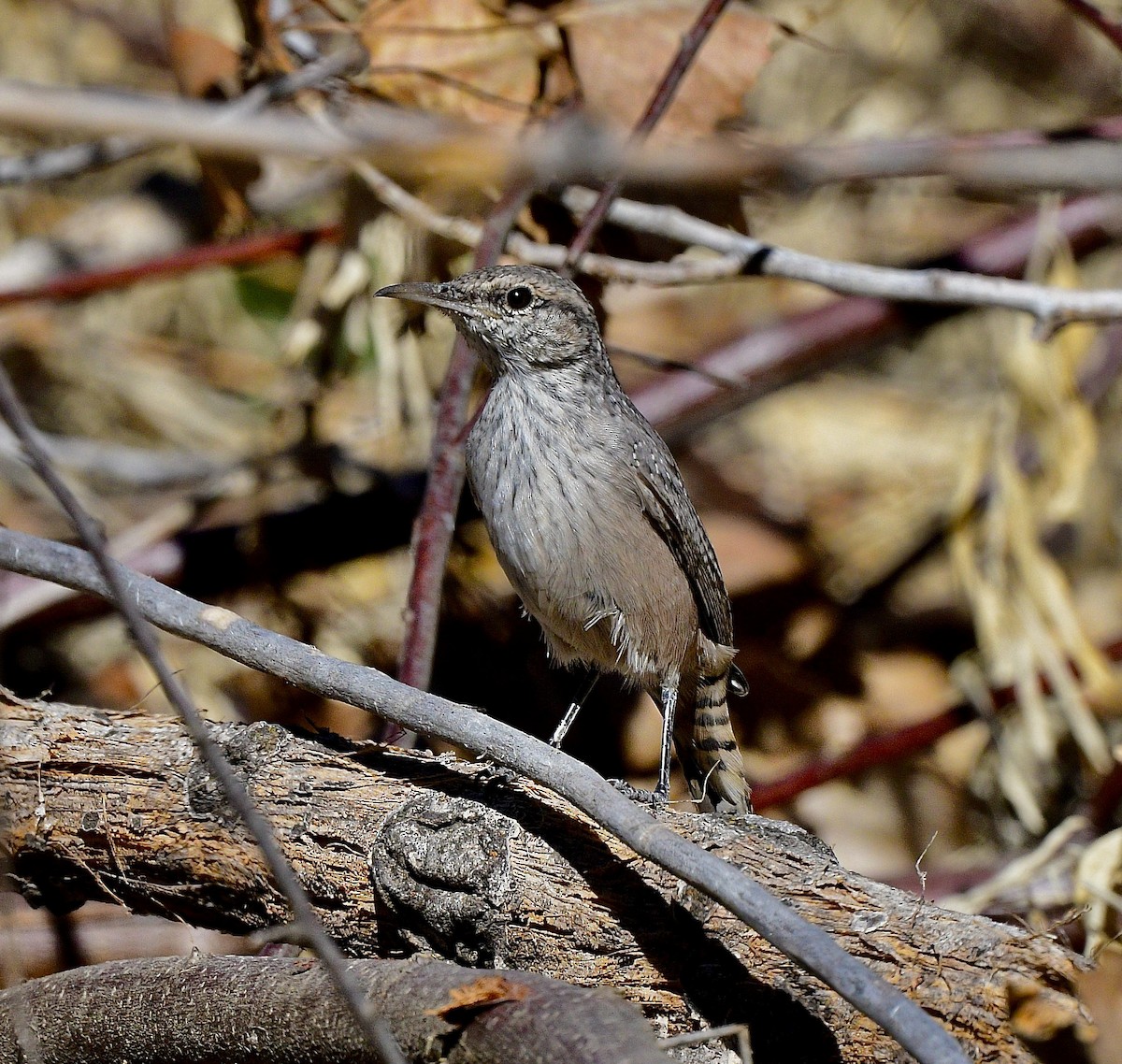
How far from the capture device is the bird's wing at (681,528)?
4.16m

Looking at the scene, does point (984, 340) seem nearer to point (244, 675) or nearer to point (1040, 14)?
point (1040, 14)

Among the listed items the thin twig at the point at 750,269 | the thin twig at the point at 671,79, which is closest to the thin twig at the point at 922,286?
the thin twig at the point at 750,269

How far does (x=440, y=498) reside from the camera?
4.35 metres

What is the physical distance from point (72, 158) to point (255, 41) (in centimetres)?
146

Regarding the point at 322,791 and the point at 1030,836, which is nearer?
the point at 322,791

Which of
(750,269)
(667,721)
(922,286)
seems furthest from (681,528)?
(922,286)

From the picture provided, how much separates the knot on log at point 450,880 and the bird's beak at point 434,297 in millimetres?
1839

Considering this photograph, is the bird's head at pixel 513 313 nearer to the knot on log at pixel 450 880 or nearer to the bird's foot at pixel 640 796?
the bird's foot at pixel 640 796

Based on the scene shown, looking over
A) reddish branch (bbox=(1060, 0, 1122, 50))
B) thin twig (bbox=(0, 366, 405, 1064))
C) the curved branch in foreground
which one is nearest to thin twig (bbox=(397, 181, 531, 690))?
the curved branch in foreground

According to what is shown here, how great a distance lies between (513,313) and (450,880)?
82.5 inches

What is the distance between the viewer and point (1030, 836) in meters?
5.71

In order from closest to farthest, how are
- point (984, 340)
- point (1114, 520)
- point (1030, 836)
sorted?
point (1030, 836)
point (1114, 520)
point (984, 340)

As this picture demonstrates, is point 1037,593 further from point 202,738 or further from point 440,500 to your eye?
point 202,738

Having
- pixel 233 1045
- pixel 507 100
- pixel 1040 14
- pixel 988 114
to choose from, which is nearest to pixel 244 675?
pixel 507 100
